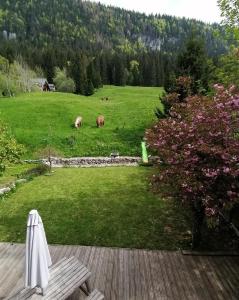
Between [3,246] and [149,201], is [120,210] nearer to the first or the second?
[149,201]

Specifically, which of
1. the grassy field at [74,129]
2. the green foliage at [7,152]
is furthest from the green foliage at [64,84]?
the green foliage at [7,152]

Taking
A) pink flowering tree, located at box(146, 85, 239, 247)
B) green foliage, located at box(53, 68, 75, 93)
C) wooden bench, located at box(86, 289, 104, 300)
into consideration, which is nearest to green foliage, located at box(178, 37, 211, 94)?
pink flowering tree, located at box(146, 85, 239, 247)

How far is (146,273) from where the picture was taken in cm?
1254

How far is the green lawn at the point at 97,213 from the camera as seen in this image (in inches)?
621

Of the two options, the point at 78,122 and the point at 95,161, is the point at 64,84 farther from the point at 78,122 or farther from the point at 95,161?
the point at 95,161

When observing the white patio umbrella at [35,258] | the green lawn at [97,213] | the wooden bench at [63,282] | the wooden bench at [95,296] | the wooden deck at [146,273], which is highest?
the white patio umbrella at [35,258]

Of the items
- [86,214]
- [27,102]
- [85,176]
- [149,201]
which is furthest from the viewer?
[27,102]

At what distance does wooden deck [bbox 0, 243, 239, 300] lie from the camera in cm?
1130

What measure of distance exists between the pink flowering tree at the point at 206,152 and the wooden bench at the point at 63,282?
477cm

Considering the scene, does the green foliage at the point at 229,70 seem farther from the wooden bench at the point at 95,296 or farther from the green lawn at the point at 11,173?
the green lawn at the point at 11,173

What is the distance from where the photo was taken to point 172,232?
16297 mm

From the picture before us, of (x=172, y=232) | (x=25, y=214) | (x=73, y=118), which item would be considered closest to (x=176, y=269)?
(x=172, y=232)

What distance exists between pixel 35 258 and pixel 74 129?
37360mm

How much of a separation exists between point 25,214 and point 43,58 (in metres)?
119
